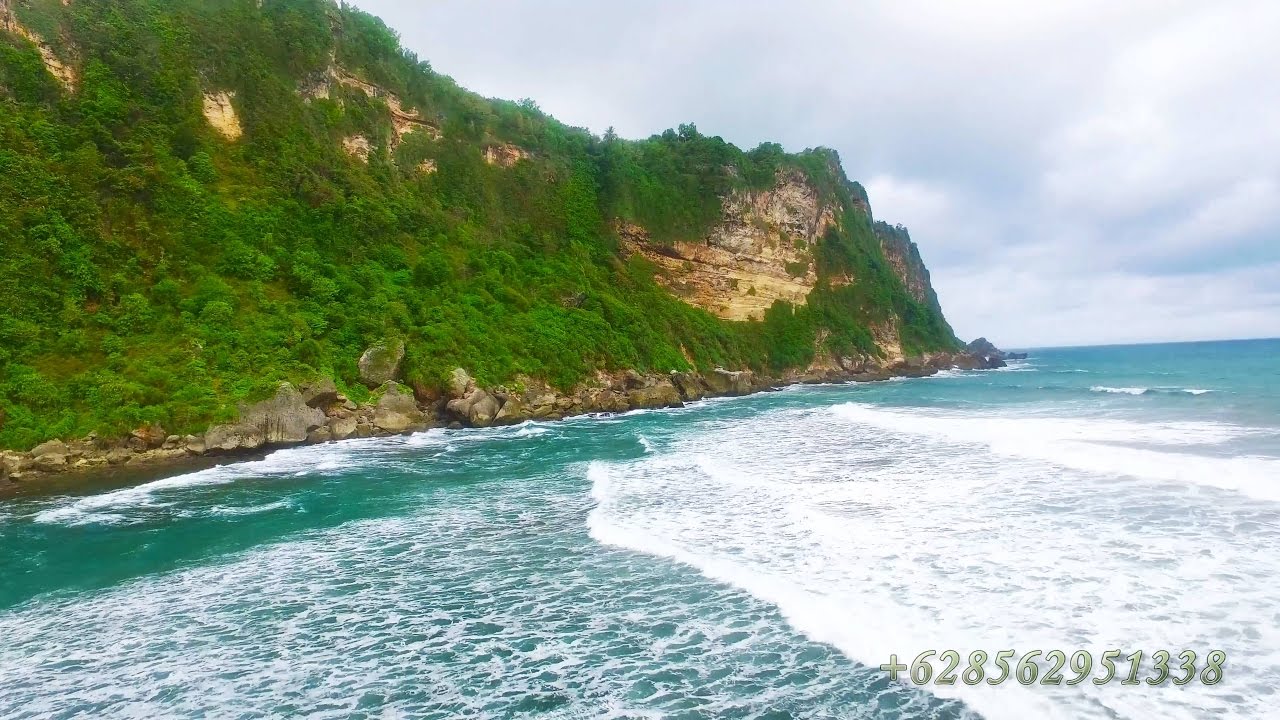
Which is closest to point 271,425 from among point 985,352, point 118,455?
point 118,455

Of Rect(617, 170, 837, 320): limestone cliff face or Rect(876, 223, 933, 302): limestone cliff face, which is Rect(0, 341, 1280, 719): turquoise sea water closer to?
Rect(617, 170, 837, 320): limestone cliff face

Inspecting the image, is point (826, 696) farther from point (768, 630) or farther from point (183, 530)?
point (183, 530)

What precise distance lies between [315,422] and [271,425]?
1551 millimetres

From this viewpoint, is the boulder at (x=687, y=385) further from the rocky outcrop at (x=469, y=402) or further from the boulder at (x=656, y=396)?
the rocky outcrop at (x=469, y=402)

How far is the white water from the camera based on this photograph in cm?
618

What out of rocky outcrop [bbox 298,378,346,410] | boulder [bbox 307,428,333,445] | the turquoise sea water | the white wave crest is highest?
rocky outcrop [bbox 298,378,346,410]

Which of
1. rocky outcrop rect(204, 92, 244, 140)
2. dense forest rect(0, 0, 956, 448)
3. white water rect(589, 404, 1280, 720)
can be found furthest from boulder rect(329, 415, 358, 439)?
rocky outcrop rect(204, 92, 244, 140)

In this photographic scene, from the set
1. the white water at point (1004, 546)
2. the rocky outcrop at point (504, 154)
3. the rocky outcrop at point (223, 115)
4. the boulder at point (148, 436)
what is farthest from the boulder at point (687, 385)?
the rocky outcrop at point (223, 115)

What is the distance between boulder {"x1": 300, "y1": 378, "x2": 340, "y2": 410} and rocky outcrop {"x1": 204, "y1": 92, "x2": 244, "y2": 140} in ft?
51.1

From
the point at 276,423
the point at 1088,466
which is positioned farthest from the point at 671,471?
the point at 276,423

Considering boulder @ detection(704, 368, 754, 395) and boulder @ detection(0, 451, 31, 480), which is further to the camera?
boulder @ detection(704, 368, 754, 395)

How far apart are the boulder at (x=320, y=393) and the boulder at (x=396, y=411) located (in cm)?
177

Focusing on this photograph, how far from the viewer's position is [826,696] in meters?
5.66

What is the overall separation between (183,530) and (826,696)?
1234 centimetres
